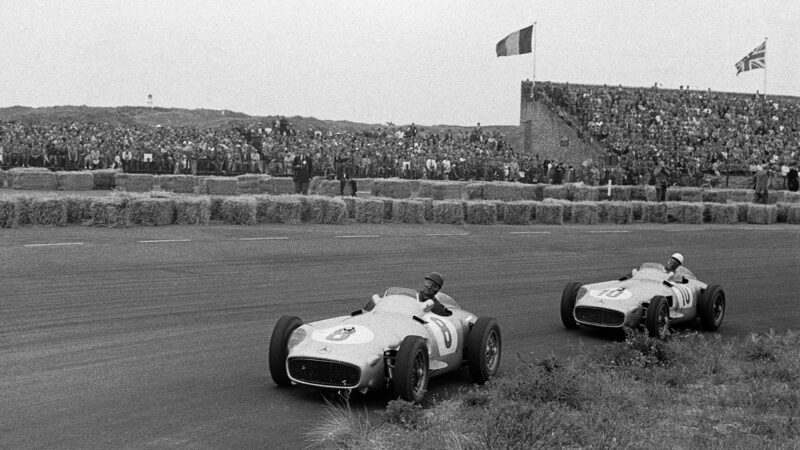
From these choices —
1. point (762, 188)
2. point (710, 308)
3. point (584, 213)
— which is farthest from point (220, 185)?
point (710, 308)

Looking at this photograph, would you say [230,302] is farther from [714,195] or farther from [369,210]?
[714,195]

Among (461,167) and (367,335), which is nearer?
(367,335)

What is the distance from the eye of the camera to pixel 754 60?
4984cm

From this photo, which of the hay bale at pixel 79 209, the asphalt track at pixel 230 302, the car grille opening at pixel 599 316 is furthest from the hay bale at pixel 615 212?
the car grille opening at pixel 599 316

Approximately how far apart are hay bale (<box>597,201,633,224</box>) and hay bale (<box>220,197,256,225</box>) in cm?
1133

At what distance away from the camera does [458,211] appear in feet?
76.3

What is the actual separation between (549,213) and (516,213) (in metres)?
1.30

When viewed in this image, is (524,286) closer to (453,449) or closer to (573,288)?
(573,288)

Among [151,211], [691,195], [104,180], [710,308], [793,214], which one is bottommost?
[793,214]

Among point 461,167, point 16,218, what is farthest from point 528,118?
point 16,218

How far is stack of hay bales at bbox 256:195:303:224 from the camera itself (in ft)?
67.7

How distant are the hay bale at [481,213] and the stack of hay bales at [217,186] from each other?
8.79 m

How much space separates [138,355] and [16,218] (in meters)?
10.4

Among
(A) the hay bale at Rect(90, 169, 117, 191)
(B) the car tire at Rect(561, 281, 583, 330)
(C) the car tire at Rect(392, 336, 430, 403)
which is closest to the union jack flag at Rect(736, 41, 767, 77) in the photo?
(A) the hay bale at Rect(90, 169, 117, 191)
